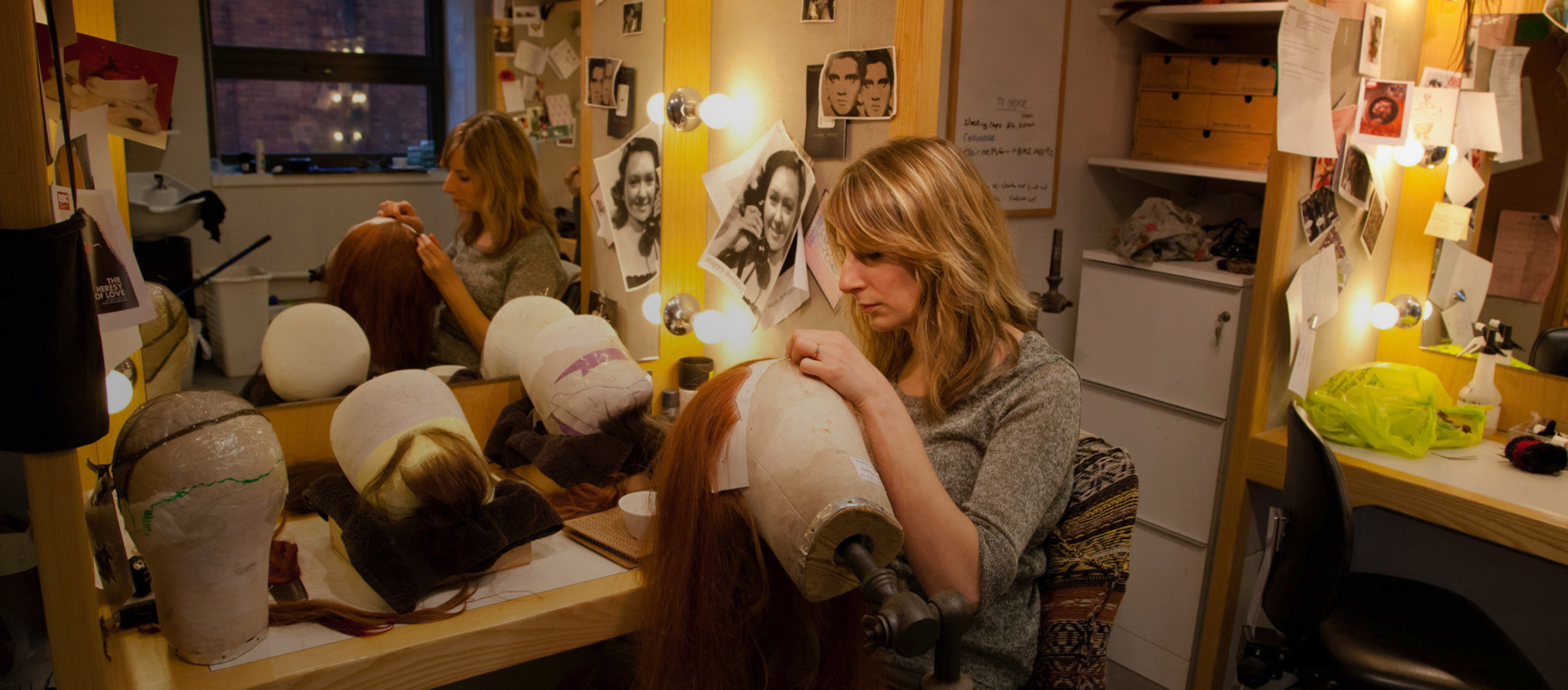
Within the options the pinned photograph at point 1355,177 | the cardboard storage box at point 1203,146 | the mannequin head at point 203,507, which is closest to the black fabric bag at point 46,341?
the mannequin head at point 203,507

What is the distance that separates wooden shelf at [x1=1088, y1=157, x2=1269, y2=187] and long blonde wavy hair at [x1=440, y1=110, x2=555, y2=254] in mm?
1857

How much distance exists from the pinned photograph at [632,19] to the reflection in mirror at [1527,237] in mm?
2045

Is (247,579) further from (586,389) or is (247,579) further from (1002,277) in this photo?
(1002,277)

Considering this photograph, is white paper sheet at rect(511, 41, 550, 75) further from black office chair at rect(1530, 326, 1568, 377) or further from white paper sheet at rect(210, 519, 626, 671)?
black office chair at rect(1530, 326, 1568, 377)

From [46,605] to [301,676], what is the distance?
0.30m

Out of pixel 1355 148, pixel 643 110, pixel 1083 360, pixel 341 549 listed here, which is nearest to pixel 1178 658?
pixel 1083 360

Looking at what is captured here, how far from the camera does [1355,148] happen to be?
2184mm

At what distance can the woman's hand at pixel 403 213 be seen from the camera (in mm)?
1578

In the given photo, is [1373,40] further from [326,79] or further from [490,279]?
[326,79]

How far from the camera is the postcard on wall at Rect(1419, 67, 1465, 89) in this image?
226cm

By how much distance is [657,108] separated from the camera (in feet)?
6.33

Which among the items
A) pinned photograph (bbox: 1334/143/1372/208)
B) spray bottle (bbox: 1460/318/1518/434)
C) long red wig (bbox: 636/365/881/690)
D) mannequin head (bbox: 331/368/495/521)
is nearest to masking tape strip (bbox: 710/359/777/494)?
long red wig (bbox: 636/365/881/690)


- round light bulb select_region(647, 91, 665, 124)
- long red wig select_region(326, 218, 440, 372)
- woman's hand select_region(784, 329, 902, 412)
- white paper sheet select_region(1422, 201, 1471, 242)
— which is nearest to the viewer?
woman's hand select_region(784, 329, 902, 412)

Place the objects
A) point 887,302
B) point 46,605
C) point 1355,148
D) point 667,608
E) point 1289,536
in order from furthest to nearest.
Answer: point 1355,148
point 1289,536
point 887,302
point 667,608
point 46,605
